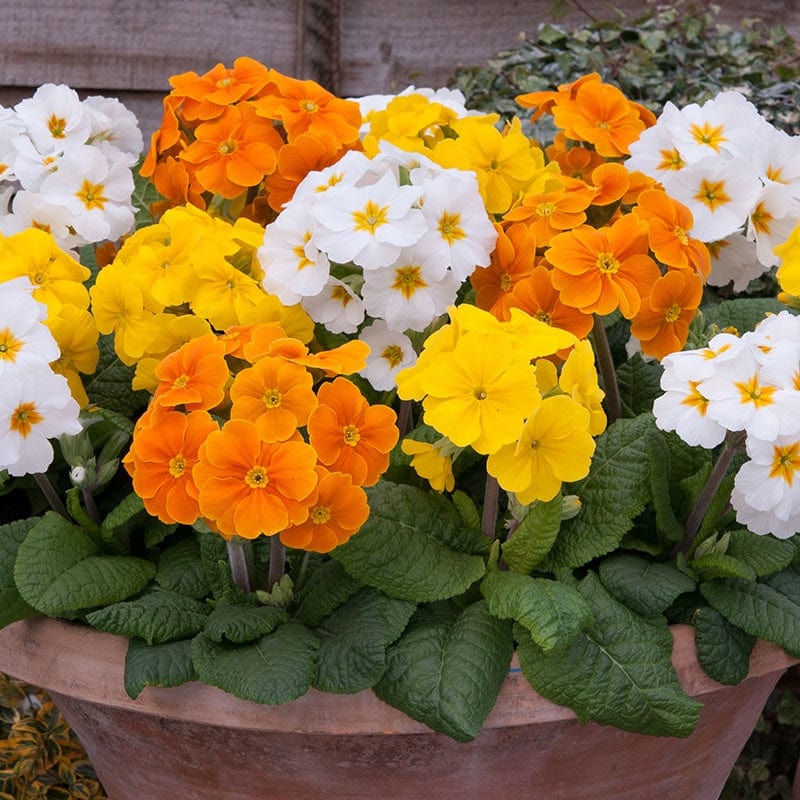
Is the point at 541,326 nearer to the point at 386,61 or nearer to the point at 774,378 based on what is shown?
the point at 774,378

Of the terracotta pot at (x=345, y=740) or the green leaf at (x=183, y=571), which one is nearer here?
the terracotta pot at (x=345, y=740)

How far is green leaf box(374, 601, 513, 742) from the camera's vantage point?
1.08 metres

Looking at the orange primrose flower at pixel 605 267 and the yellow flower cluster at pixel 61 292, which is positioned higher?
the orange primrose flower at pixel 605 267

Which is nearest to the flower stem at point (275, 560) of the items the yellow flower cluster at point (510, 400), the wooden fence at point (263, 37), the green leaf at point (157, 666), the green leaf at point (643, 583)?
the green leaf at point (157, 666)

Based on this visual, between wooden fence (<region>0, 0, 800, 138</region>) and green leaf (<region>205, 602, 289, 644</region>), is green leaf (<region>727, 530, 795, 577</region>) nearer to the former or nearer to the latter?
green leaf (<region>205, 602, 289, 644</region>)

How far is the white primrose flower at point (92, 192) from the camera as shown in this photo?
1.43 meters

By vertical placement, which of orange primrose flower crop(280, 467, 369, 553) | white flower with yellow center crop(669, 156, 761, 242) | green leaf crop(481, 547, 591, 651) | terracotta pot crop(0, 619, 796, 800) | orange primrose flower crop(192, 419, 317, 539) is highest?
white flower with yellow center crop(669, 156, 761, 242)

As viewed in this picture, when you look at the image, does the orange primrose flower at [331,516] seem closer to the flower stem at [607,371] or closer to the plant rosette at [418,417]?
the plant rosette at [418,417]

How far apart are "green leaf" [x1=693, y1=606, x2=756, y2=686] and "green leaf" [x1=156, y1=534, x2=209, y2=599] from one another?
1.81ft

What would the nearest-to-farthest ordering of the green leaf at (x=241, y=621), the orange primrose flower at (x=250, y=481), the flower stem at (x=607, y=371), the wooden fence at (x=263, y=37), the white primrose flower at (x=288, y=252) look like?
1. the orange primrose flower at (x=250, y=481)
2. the green leaf at (x=241, y=621)
3. the white primrose flower at (x=288, y=252)
4. the flower stem at (x=607, y=371)
5. the wooden fence at (x=263, y=37)

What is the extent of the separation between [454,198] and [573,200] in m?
0.15

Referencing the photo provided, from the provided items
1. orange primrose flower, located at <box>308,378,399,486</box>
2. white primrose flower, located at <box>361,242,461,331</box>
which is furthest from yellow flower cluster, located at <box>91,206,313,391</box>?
orange primrose flower, located at <box>308,378,399,486</box>

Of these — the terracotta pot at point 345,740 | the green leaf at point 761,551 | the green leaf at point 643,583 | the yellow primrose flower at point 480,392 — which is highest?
the yellow primrose flower at point 480,392

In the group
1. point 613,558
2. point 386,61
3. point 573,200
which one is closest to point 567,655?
point 613,558
